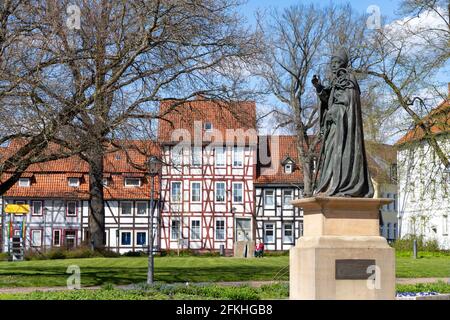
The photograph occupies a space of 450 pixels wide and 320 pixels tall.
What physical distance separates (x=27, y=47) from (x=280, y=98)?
24.2 meters

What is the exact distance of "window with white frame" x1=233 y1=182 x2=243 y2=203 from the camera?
2277 inches

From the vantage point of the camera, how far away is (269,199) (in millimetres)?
58312

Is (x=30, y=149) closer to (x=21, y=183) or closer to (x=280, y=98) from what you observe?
(x=280, y=98)

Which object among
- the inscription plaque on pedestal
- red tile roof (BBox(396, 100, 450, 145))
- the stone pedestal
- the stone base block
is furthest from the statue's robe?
red tile roof (BBox(396, 100, 450, 145))

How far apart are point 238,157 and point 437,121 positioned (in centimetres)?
3350

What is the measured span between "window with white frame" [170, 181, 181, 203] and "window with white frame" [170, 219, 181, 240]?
1.73m

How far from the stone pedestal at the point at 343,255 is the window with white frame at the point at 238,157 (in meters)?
44.8

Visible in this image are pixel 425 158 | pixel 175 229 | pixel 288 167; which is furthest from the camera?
pixel 288 167

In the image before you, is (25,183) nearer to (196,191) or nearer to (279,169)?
(196,191)

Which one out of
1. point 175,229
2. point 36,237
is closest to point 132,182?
point 175,229

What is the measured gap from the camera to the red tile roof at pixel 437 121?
2508cm

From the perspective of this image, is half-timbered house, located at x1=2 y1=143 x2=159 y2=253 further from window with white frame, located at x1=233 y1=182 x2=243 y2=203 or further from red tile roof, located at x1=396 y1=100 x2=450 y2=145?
red tile roof, located at x1=396 y1=100 x2=450 y2=145

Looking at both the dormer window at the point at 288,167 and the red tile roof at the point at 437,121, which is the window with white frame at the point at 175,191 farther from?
the red tile roof at the point at 437,121

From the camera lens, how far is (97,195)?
41844 millimetres
